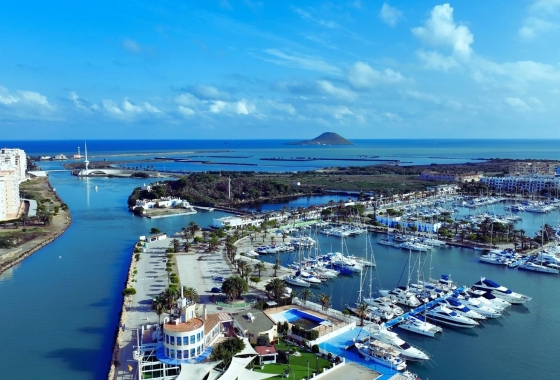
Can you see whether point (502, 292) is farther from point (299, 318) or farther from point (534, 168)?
point (534, 168)

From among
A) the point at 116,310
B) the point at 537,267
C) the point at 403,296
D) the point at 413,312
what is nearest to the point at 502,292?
the point at 403,296

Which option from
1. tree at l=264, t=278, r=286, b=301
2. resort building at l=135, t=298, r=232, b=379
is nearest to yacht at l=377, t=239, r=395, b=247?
tree at l=264, t=278, r=286, b=301

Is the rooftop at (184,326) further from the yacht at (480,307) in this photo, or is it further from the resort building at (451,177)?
the resort building at (451,177)

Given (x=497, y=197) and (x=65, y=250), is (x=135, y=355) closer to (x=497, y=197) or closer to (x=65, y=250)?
(x=65, y=250)

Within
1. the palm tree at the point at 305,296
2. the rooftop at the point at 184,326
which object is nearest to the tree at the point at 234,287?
the palm tree at the point at 305,296

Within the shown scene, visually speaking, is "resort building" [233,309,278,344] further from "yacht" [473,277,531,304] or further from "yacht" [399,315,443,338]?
"yacht" [473,277,531,304]

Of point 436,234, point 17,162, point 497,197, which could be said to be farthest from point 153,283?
point 17,162

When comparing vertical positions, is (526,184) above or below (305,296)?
above
